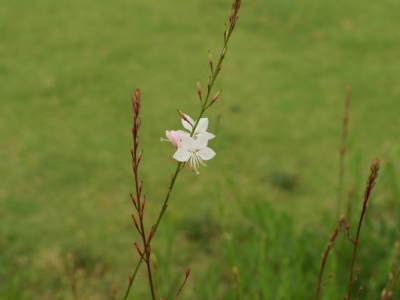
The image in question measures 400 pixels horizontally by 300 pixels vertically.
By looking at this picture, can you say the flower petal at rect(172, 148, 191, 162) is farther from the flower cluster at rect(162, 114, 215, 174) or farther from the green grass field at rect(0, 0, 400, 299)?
the green grass field at rect(0, 0, 400, 299)

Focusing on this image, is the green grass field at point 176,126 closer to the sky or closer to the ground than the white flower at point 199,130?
closer to the sky

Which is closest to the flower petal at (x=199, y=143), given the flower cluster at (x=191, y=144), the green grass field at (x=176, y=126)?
the flower cluster at (x=191, y=144)

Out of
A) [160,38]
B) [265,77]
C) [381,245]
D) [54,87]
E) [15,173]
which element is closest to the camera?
[381,245]

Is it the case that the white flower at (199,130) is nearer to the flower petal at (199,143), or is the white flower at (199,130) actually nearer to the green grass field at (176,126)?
the flower petal at (199,143)

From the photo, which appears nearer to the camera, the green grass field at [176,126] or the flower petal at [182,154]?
the flower petal at [182,154]

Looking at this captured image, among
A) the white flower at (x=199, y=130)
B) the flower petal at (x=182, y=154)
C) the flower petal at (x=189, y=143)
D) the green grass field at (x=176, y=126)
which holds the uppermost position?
the green grass field at (x=176, y=126)

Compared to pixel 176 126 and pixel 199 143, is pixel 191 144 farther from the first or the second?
pixel 176 126

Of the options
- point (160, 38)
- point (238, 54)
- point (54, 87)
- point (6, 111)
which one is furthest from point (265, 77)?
point (6, 111)

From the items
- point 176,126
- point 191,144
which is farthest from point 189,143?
point 176,126

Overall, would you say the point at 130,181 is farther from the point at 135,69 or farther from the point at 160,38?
the point at 160,38
